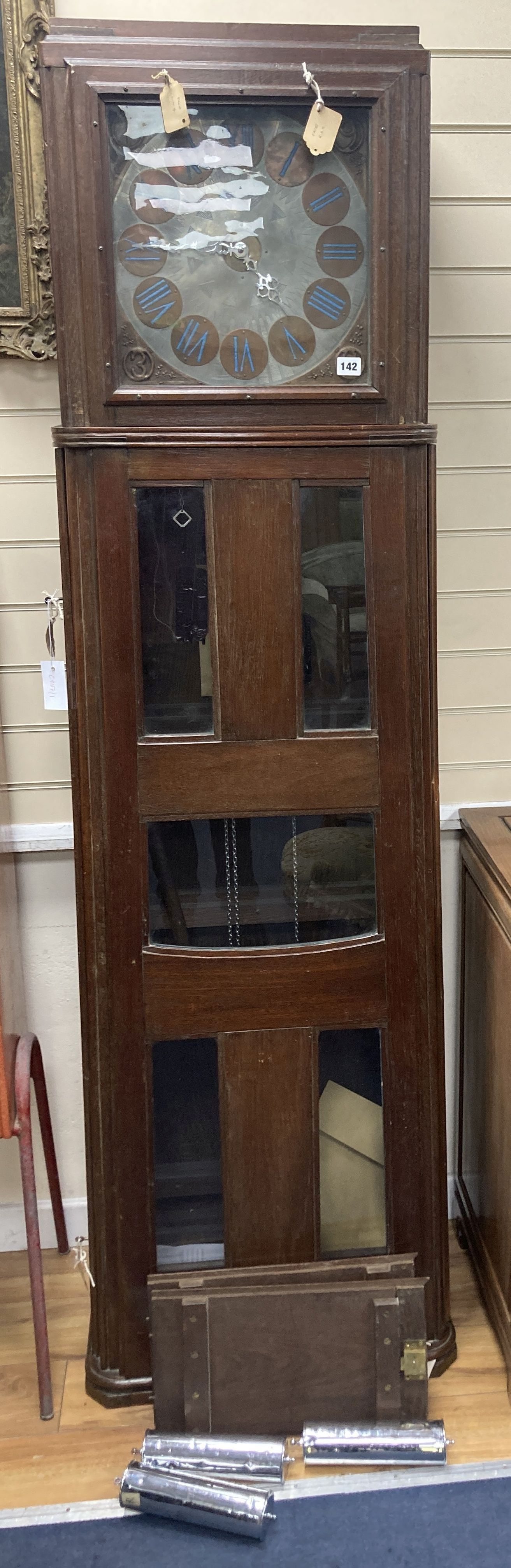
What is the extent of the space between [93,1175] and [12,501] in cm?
113

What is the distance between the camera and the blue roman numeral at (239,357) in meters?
1.58

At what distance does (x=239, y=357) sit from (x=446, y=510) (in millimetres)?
581

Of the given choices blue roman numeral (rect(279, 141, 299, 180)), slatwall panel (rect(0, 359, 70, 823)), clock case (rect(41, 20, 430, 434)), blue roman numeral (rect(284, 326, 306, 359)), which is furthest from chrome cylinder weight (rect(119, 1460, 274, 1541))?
blue roman numeral (rect(279, 141, 299, 180))

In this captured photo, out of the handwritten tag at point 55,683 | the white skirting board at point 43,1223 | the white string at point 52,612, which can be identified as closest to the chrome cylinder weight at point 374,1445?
the white skirting board at point 43,1223

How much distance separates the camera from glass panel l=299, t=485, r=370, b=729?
162cm

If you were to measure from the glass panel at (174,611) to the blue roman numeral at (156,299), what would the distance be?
24 centimetres

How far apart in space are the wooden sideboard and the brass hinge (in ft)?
0.63

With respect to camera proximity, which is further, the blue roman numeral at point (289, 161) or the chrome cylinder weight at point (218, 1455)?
the chrome cylinder weight at point (218, 1455)

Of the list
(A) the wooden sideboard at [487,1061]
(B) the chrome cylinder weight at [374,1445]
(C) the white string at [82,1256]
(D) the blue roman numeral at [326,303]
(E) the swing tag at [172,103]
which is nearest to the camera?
→ (E) the swing tag at [172,103]

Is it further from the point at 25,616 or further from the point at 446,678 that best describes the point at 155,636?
the point at 446,678

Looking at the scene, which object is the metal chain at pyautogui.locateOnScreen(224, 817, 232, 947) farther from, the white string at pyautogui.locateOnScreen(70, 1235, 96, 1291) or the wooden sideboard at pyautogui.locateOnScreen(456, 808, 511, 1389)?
the white string at pyautogui.locateOnScreen(70, 1235, 96, 1291)

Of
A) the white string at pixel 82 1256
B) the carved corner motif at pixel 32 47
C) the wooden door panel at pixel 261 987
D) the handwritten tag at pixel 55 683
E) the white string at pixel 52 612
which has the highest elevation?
the carved corner motif at pixel 32 47

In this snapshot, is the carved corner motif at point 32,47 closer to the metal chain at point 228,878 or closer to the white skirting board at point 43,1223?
the metal chain at point 228,878

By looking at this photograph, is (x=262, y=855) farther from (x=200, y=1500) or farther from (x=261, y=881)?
(x=200, y=1500)
